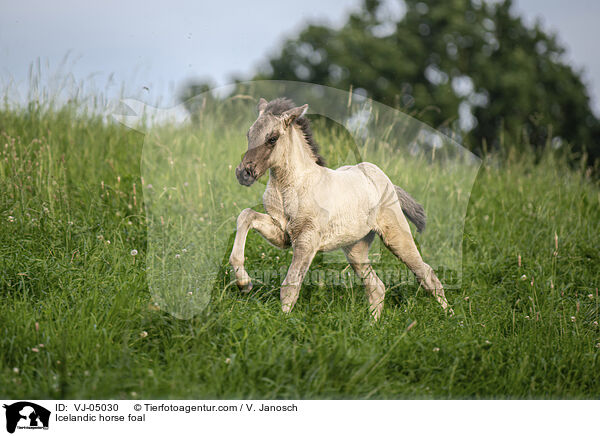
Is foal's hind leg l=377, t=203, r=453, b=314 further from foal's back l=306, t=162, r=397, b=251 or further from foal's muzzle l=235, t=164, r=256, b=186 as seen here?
foal's muzzle l=235, t=164, r=256, b=186

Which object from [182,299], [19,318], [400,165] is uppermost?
[400,165]

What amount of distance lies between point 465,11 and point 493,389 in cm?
1417

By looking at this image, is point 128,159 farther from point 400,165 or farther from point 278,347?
point 278,347

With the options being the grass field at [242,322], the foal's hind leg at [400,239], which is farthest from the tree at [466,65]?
the foal's hind leg at [400,239]

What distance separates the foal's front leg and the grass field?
0.25 metres

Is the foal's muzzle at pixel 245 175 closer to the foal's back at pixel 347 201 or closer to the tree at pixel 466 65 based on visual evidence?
the foal's back at pixel 347 201

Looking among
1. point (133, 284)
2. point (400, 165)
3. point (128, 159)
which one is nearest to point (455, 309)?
point (400, 165)

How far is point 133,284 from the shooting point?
4.13 metres

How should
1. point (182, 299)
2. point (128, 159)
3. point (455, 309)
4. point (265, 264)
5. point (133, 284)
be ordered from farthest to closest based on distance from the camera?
point (128, 159) → point (265, 264) → point (455, 309) → point (133, 284) → point (182, 299)

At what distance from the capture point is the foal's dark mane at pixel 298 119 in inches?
140

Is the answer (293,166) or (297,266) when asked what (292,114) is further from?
(297,266)

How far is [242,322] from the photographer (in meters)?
3.85
